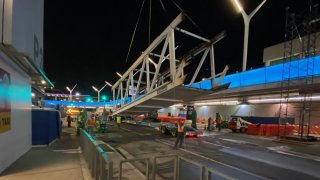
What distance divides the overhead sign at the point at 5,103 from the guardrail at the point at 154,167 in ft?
9.02

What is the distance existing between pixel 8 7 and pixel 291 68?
72.3ft

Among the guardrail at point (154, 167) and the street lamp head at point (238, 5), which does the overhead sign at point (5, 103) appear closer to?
the guardrail at point (154, 167)

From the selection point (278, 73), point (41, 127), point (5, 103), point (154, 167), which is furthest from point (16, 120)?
point (278, 73)

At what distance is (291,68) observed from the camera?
78.2 ft

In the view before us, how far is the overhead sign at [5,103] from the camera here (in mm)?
9180

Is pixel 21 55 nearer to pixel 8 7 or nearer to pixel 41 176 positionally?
pixel 8 7

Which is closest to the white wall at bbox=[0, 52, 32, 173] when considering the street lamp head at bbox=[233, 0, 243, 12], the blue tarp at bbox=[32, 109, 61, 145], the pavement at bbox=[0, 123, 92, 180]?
the pavement at bbox=[0, 123, 92, 180]

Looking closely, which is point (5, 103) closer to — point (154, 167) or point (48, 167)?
point (48, 167)

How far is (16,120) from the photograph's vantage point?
11.5 meters

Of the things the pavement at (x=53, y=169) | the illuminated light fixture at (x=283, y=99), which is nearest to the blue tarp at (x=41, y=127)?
the pavement at (x=53, y=169)

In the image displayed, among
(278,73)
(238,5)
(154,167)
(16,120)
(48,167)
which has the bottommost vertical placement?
(48,167)

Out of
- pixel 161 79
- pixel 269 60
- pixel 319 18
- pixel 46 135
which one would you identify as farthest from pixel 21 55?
pixel 269 60

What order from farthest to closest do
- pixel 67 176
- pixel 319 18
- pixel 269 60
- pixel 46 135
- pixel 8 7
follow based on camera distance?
→ pixel 269 60, pixel 319 18, pixel 46 135, pixel 67 176, pixel 8 7

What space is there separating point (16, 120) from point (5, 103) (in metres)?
2.10
